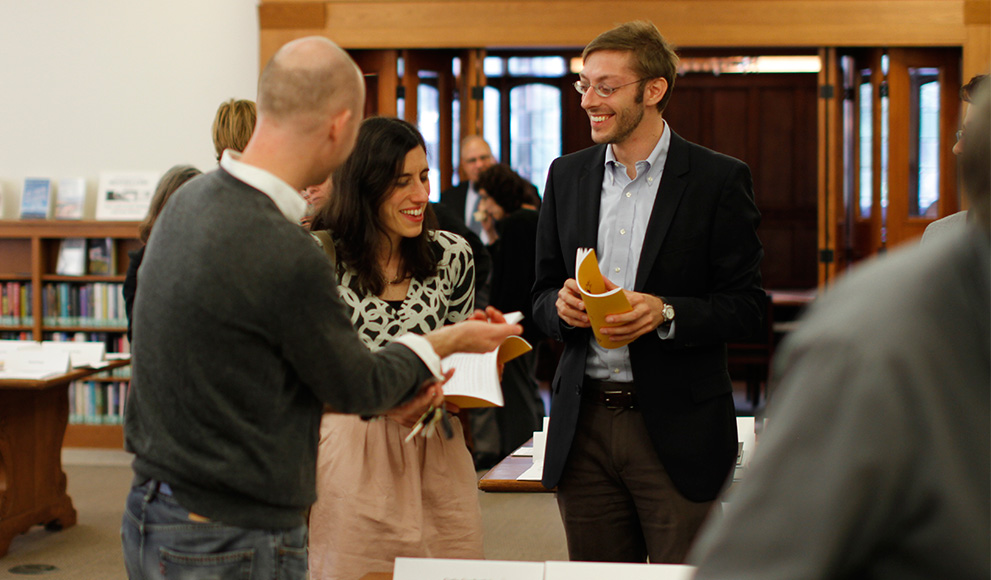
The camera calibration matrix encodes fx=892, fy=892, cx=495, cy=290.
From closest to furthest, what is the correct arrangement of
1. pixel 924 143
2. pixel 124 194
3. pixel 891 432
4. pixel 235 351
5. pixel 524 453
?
1. pixel 891 432
2. pixel 235 351
3. pixel 524 453
4. pixel 124 194
5. pixel 924 143

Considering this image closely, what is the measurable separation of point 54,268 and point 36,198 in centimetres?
53

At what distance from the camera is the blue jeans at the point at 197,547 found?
1.34 meters

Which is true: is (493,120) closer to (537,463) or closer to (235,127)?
(235,127)

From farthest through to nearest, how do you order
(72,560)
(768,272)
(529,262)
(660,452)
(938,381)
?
(768,272)
(529,262)
(72,560)
(660,452)
(938,381)

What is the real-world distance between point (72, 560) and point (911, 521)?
4.52 m

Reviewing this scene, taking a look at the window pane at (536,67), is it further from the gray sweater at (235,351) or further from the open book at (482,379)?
the gray sweater at (235,351)

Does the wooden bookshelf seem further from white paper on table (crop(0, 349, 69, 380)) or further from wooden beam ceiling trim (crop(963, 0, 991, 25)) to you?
wooden beam ceiling trim (crop(963, 0, 991, 25))

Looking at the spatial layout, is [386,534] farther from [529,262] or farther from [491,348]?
[529,262]

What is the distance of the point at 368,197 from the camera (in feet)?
7.34

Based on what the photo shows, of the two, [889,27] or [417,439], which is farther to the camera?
[889,27]

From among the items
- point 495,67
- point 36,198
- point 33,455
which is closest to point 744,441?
point 33,455

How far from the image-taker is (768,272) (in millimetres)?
10305

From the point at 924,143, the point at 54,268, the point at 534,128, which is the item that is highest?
the point at 534,128

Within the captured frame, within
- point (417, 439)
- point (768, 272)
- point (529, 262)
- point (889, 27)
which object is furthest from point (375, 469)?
point (768, 272)
